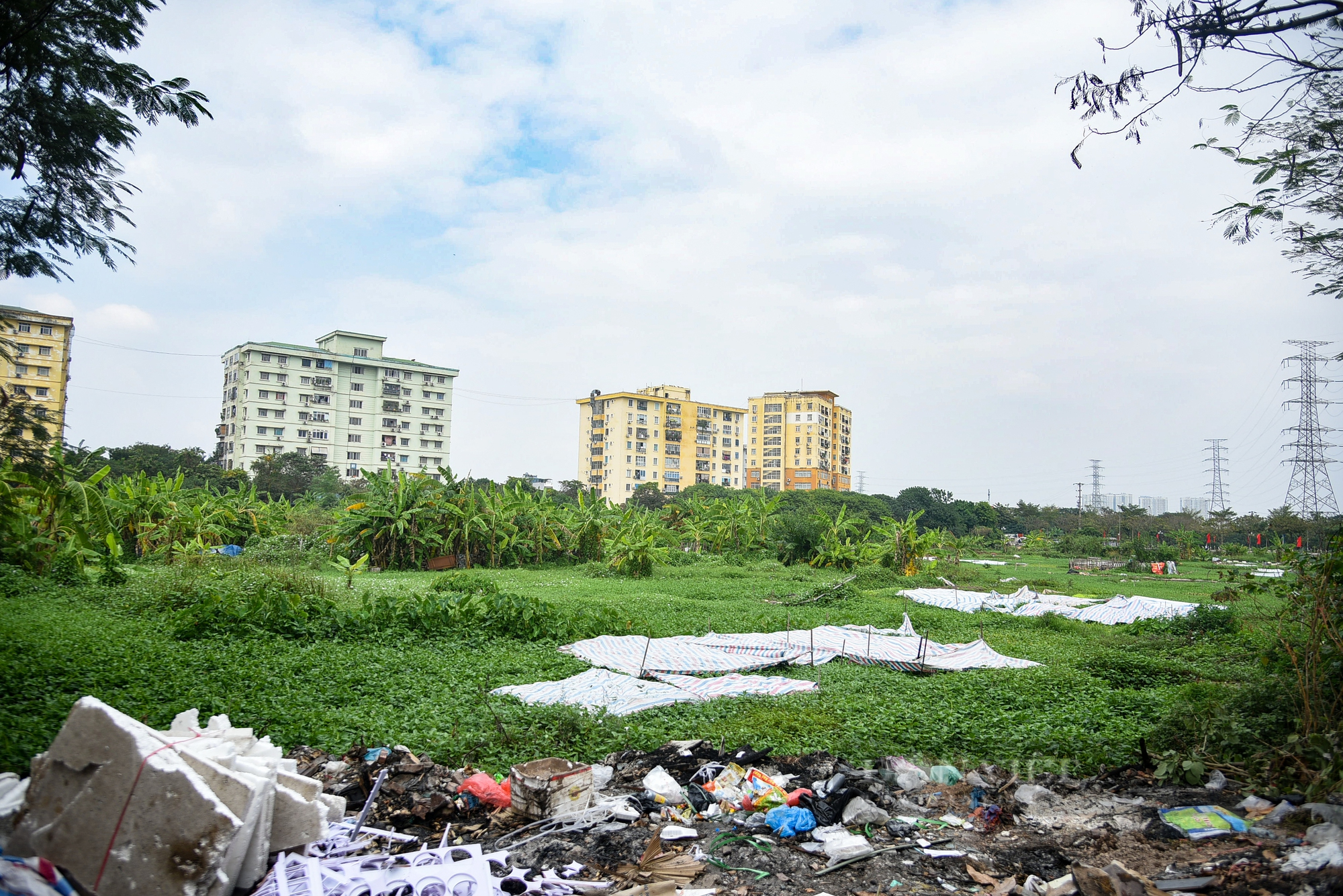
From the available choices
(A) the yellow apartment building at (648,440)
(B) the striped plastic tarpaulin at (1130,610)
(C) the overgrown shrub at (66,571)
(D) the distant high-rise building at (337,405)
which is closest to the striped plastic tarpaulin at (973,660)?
(B) the striped plastic tarpaulin at (1130,610)

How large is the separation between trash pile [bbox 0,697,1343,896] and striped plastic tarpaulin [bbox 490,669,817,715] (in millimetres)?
1378

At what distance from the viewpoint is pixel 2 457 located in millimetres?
5887

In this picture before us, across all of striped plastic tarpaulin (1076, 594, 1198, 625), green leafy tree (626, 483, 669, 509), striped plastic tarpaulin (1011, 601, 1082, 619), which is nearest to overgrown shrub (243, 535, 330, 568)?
striped plastic tarpaulin (1011, 601, 1082, 619)

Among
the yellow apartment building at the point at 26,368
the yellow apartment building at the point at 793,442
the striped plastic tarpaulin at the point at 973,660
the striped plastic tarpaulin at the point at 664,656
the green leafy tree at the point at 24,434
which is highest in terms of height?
the yellow apartment building at the point at 793,442

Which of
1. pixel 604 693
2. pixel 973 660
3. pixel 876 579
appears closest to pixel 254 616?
pixel 604 693

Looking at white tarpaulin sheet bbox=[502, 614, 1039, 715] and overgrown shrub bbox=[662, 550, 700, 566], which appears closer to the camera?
white tarpaulin sheet bbox=[502, 614, 1039, 715]

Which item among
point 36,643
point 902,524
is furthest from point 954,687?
point 902,524

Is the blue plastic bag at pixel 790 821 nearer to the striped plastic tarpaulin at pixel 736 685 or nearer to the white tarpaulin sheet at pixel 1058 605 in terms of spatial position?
the striped plastic tarpaulin at pixel 736 685

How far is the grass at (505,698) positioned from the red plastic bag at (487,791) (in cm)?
53

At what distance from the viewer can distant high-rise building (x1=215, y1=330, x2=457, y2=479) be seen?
54031 mm

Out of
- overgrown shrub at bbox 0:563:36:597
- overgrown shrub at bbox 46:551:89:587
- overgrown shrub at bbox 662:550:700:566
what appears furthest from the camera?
overgrown shrub at bbox 662:550:700:566

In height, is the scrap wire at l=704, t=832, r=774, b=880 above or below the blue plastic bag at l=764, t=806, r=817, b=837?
below

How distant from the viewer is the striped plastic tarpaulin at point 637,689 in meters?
6.08

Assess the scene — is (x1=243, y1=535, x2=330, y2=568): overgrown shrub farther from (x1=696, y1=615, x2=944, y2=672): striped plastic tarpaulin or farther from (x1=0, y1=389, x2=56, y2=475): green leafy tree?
(x1=696, y1=615, x2=944, y2=672): striped plastic tarpaulin
